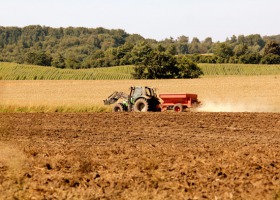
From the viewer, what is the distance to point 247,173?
31.4ft

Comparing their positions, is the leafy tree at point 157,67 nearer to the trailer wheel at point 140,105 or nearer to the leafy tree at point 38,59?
the leafy tree at point 38,59

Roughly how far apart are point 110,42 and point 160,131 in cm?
16202

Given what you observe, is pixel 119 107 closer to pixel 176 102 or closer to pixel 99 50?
pixel 176 102

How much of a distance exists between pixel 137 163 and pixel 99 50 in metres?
117

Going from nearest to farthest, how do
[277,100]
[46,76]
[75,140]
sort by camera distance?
[75,140]
[277,100]
[46,76]

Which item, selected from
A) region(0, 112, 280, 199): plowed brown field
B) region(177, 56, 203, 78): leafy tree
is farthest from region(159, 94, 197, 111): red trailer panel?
region(177, 56, 203, 78): leafy tree

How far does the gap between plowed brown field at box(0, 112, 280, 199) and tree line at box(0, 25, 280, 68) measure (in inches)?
2079

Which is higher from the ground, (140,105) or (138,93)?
(138,93)

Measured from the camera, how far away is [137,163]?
10.6 metres

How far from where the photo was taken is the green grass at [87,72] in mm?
73750

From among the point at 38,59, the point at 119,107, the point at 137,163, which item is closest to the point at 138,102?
the point at 119,107

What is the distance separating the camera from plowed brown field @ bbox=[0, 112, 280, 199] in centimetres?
863

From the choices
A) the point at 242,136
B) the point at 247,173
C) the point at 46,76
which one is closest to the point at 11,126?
the point at 242,136

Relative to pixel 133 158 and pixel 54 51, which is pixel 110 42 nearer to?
pixel 54 51
